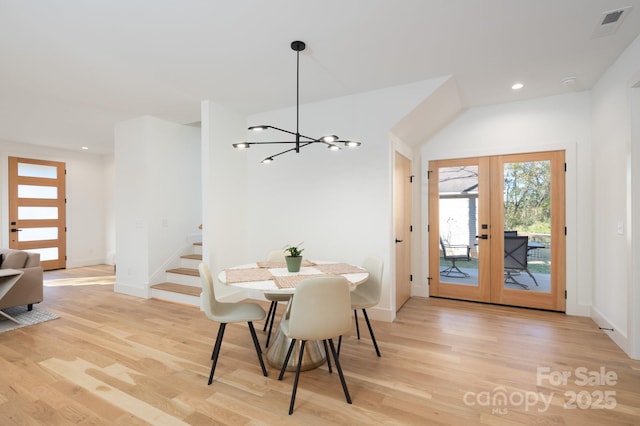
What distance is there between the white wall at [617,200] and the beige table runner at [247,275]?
3170 millimetres

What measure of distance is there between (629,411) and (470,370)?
0.93 metres

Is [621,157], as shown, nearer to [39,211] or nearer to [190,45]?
[190,45]

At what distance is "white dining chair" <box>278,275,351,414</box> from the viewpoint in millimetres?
2006

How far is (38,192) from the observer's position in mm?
6641

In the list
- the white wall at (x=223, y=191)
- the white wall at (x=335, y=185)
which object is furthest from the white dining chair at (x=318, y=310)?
the white wall at (x=223, y=191)

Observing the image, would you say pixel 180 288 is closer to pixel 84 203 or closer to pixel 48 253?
pixel 48 253

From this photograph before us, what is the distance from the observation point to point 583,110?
375 cm

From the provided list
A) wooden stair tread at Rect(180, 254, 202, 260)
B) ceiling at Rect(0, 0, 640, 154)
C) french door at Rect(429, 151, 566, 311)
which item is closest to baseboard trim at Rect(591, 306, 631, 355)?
french door at Rect(429, 151, 566, 311)

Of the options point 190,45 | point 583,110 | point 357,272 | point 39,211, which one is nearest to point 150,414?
point 357,272

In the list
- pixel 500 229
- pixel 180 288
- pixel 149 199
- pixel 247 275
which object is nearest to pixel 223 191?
pixel 149 199

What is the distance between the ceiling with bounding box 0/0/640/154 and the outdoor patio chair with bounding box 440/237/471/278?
2006mm

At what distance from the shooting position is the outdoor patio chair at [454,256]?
14.5 feet

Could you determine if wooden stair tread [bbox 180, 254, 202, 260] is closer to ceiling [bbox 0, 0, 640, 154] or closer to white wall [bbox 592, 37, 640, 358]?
ceiling [bbox 0, 0, 640, 154]

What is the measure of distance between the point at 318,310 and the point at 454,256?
124 inches
